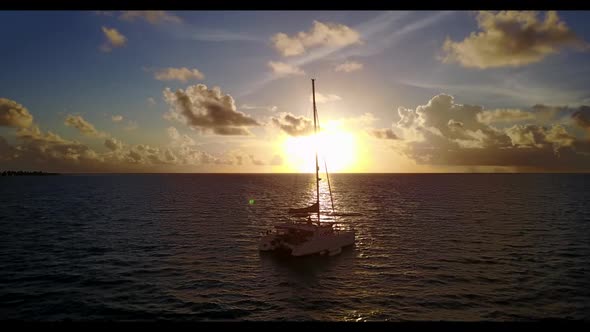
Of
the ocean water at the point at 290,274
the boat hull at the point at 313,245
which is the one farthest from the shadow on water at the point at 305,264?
the boat hull at the point at 313,245

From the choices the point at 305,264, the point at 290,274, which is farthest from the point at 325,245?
the point at 290,274

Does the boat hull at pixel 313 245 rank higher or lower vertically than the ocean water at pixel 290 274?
higher

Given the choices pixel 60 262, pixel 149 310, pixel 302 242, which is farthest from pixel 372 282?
pixel 60 262

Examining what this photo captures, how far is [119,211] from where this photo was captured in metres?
84.5

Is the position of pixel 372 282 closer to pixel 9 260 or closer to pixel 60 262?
pixel 60 262

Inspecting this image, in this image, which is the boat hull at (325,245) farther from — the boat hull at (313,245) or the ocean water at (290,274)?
the ocean water at (290,274)

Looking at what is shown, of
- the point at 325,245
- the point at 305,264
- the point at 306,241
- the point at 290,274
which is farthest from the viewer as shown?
the point at 325,245

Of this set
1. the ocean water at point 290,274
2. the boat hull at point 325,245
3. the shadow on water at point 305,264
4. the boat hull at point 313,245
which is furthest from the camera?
the boat hull at point 313,245

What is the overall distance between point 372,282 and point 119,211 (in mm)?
69554

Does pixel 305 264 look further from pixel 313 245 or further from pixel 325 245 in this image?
pixel 325 245

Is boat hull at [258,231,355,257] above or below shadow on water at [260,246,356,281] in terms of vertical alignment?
above

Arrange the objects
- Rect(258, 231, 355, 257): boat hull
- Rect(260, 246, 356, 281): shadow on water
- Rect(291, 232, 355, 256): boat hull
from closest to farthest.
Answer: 1. Rect(260, 246, 356, 281): shadow on water
2. Rect(291, 232, 355, 256): boat hull
3. Rect(258, 231, 355, 257): boat hull

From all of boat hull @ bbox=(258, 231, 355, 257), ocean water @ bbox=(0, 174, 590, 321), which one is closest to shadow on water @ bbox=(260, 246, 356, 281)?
ocean water @ bbox=(0, 174, 590, 321)

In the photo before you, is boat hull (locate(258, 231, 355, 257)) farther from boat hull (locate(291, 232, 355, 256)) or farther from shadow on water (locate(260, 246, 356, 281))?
shadow on water (locate(260, 246, 356, 281))
